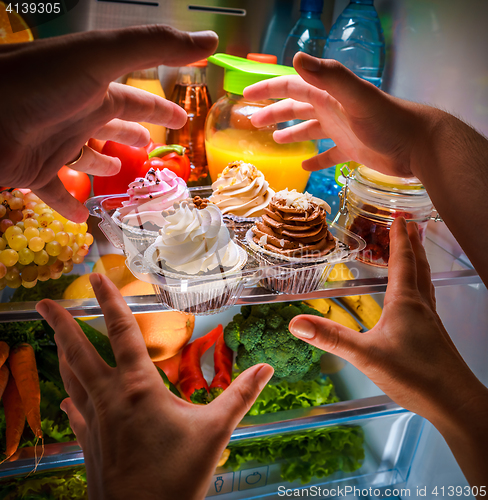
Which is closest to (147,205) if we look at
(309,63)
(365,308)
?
(309,63)

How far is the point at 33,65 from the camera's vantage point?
0.50m

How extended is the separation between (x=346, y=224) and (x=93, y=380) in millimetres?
749

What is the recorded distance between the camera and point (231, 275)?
0.79m

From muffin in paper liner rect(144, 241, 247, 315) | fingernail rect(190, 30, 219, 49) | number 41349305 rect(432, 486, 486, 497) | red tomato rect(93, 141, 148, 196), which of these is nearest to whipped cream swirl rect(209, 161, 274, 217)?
muffin in paper liner rect(144, 241, 247, 315)

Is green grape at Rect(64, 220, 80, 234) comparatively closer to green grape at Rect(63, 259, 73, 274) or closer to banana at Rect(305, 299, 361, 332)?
green grape at Rect(63, 259, 73, 274)

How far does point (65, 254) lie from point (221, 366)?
0.58 m

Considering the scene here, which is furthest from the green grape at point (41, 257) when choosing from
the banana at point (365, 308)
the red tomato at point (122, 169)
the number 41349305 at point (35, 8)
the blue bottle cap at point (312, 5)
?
the blue bottle cap at point (312, 5)

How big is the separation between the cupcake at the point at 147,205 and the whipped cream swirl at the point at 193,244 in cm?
11

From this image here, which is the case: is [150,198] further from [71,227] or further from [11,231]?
[11,231]

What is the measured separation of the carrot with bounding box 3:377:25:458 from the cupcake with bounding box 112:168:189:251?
47 centimetres

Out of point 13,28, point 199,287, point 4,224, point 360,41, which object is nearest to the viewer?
point 199,287

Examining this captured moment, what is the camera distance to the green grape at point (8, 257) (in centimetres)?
84

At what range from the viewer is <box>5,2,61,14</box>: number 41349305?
1.13 metres

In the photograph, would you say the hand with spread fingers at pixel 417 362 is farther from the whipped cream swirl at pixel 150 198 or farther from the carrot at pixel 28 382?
the carrot at pixel 28 382
